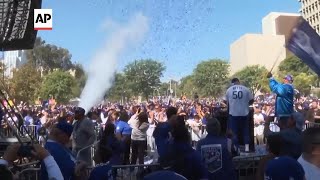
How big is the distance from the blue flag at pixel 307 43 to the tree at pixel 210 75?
95897mm

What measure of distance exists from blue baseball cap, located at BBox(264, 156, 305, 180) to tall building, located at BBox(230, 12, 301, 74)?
451 feet

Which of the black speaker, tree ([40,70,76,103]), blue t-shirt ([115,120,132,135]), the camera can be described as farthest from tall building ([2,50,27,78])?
the camera

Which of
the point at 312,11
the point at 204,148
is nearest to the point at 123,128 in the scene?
the point at 204,148

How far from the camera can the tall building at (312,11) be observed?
132625 mm

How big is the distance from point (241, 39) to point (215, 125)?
146295 millimetres

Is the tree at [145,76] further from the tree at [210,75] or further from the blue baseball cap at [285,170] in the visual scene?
the blue baseball cap at [285,170]

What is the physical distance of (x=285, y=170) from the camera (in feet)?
15.1

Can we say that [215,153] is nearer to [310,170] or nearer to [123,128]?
[310,170]

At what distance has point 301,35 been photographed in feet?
22.7

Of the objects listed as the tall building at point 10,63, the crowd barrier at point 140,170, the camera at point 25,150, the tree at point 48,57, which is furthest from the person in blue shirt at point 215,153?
the tree at point 48,57

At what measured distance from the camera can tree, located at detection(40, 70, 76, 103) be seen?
7525 cm

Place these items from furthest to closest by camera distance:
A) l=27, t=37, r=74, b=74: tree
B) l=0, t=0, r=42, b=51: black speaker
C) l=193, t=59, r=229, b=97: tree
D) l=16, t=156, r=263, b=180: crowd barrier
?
l=193, t=59, r=229, b=97: tree → l=27, t=37, r=74, b=74: tree → l=0, t=0, r=42, b=51: black speaker → l=16, t=156, r=263, b=180: crowd barrier

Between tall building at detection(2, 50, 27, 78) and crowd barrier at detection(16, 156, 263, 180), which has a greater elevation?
tall building at detection(2, 50, 27, 78)

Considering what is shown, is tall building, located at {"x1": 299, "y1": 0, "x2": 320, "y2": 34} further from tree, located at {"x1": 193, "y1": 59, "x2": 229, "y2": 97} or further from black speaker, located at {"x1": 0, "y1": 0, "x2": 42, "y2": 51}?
black speaker, located at {"x1": 0, "y1": 0, "x2": 42, "y2": 51}
